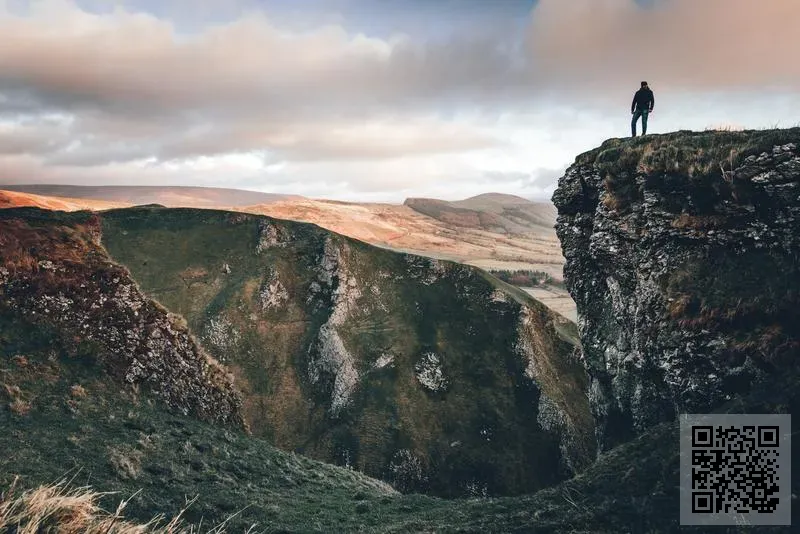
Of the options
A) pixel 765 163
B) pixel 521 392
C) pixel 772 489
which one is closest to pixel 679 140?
pixel 765 163

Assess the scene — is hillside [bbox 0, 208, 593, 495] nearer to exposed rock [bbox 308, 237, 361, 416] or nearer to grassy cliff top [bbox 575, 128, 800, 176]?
exposed rock [bbox 308, 237, 361, 416]

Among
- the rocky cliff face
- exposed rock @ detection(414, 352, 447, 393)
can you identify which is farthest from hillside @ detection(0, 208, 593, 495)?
the rocky cliff face

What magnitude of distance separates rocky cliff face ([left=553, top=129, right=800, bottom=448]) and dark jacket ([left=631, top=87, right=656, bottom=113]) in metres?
2.65

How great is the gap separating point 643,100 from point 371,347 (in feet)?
172

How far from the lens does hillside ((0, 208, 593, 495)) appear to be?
200 feet

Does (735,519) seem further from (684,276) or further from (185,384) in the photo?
(185,384)

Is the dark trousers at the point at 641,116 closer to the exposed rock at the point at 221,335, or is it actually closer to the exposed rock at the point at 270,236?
the exposed rock at the point at 221,335

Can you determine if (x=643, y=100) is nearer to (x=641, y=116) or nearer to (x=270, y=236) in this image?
(x=641, y=116)

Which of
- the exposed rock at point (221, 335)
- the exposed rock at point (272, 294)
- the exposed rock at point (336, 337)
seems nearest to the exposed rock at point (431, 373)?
the exposed rock at point (336, 337)

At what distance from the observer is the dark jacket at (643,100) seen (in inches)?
1373
